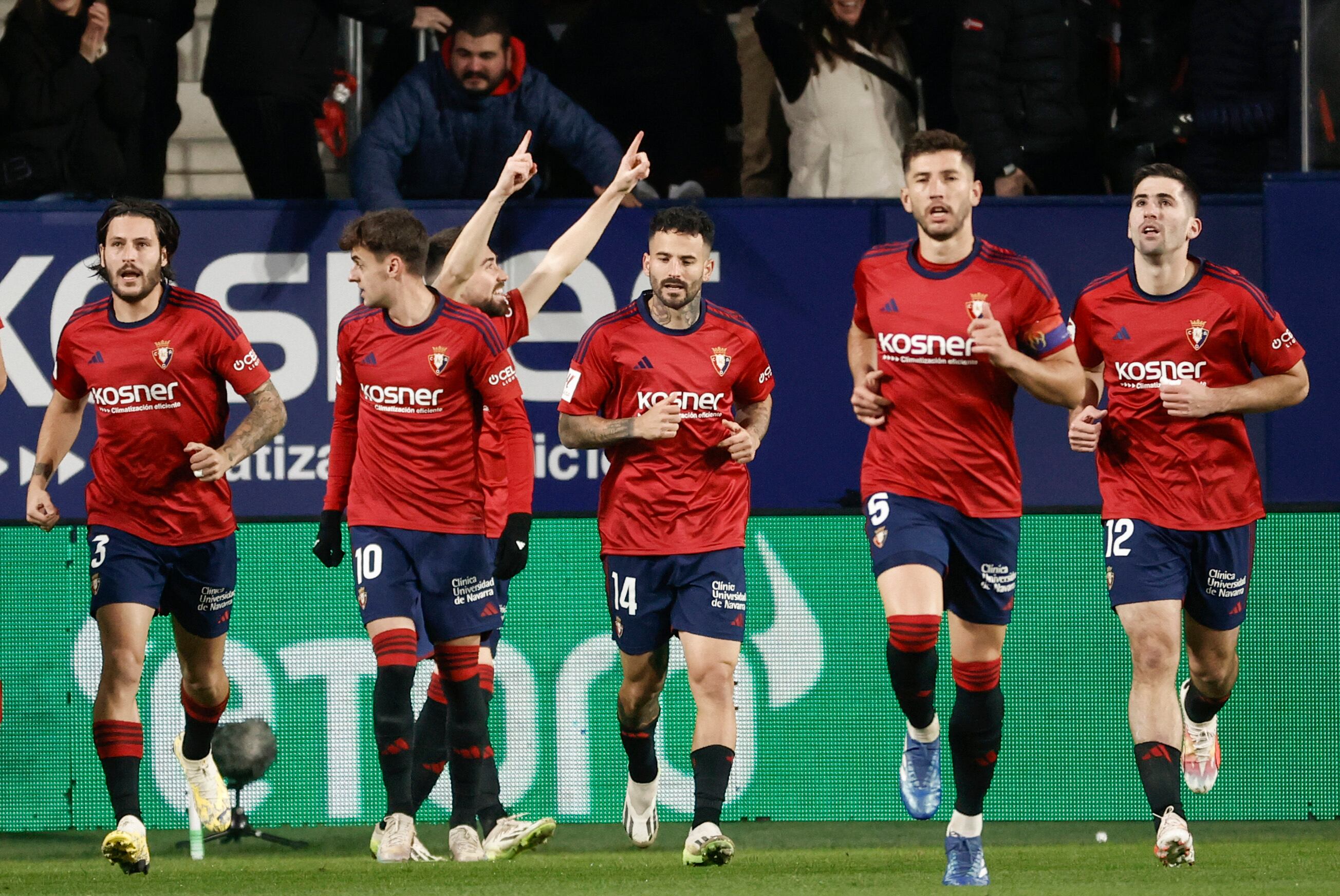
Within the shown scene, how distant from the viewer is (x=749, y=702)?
9172 mm

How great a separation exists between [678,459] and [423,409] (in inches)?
39.4

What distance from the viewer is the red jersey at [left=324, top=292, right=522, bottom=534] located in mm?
7594

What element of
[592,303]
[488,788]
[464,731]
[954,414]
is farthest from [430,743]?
[592,303]

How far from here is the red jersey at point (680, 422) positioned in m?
7.68

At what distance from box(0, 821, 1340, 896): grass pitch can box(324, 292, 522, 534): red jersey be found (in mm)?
1366

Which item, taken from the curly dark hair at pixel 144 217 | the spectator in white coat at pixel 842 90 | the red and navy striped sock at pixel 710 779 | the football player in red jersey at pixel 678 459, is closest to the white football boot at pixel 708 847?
the red and navy striped sock at pixel 710 779

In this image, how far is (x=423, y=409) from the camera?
7.62 metres

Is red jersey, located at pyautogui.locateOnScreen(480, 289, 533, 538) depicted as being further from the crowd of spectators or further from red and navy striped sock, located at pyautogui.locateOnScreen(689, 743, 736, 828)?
the crowd of spectators

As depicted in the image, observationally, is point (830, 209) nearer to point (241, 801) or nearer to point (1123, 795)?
point (1123, 795)

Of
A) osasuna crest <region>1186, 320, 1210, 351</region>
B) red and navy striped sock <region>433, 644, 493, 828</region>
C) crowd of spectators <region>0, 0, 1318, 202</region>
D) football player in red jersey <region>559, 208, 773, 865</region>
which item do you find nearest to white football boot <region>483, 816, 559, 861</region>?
red and navy striped sock <region>433, 644, 493, 828</region>

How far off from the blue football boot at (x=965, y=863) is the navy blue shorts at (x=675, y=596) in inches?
48.1

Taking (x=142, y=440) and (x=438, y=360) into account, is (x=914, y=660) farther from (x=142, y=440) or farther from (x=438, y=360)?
(x=142, y=440)

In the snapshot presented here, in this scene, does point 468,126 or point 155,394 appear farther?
point 468,126

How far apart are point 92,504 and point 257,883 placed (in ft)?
5.42
